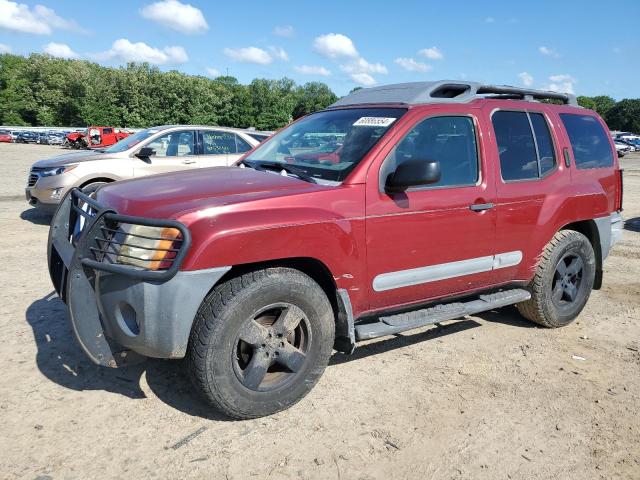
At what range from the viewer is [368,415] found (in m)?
3.19

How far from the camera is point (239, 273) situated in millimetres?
3002

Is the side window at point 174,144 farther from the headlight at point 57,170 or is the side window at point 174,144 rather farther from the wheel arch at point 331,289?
the wheel arch at point 331,289

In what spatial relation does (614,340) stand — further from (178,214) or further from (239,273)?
(178,214)


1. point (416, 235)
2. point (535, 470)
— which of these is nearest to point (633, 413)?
point (535, 470)

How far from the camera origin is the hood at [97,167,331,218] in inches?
113

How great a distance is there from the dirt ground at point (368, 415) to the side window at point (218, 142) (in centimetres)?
500

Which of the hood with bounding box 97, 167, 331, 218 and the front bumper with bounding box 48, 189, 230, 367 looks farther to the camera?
the hood with bounding box 97, 167, 331, 218

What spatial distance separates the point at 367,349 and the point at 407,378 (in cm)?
54

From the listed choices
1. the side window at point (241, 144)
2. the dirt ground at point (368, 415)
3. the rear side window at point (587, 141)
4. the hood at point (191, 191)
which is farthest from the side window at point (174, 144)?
the rear side window at point (587, 141)

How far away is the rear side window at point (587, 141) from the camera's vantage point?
465 cm

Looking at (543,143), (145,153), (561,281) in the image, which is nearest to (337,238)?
(543,143)

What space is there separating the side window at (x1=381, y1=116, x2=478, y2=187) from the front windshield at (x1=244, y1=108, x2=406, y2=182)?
0.18m

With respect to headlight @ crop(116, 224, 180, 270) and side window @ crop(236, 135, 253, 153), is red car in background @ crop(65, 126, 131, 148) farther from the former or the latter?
headlight @ crop(116, 224, 180, 270)

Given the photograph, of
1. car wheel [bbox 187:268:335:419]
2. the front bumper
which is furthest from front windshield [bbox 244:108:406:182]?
the front bumper
